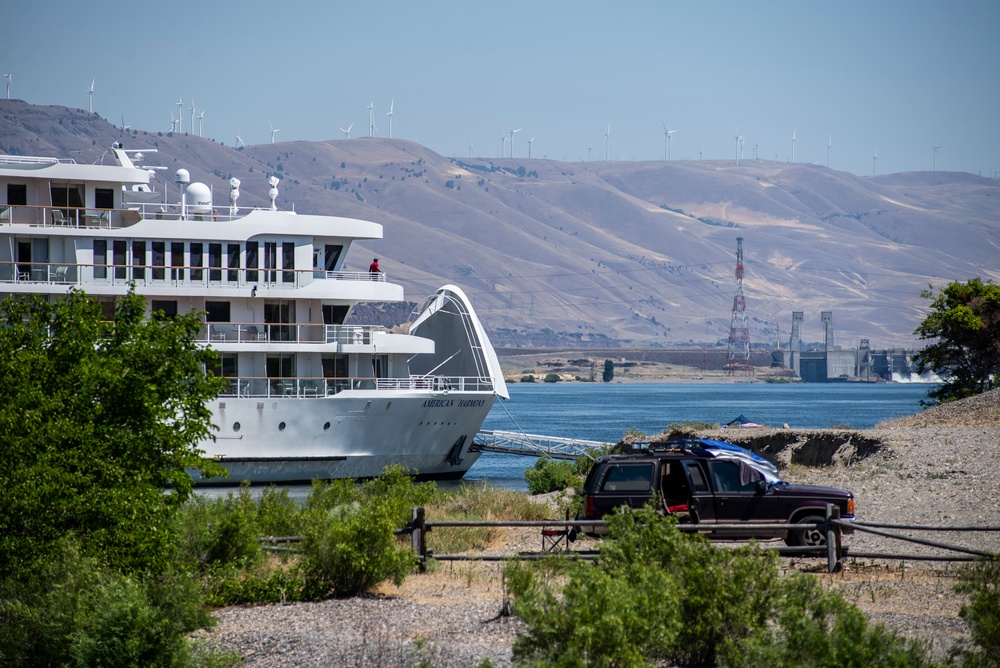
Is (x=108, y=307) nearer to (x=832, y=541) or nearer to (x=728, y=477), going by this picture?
(x=728, y=477)

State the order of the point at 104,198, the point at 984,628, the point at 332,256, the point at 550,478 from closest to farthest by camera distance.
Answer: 1. the point at 984,628
2. the point at 550,478
3. the point at 104,198
4. the point at 332,256

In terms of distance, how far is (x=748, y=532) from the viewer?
15109 millimetres

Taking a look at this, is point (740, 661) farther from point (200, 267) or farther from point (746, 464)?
point (200, 267)

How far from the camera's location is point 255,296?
3228cm

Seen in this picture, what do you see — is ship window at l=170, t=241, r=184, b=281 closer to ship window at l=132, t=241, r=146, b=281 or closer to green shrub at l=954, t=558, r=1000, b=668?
ship window at l=132, t=241, r=146, b=281

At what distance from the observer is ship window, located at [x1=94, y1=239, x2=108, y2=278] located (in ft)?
105

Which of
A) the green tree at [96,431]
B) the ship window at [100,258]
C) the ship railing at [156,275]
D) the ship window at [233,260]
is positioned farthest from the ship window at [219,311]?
the green tree at [96,431]

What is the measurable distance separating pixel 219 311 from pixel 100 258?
351 cm

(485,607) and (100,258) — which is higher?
(100,258)

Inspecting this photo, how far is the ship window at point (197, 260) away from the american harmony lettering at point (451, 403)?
7.28 meters

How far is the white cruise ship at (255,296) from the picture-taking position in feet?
104

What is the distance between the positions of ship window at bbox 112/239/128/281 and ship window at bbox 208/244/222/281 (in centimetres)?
229

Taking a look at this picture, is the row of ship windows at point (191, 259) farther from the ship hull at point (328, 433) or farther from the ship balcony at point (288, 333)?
the ship hull at point (328, 433)

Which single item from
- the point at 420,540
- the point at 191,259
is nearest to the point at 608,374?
the point at 191,259
